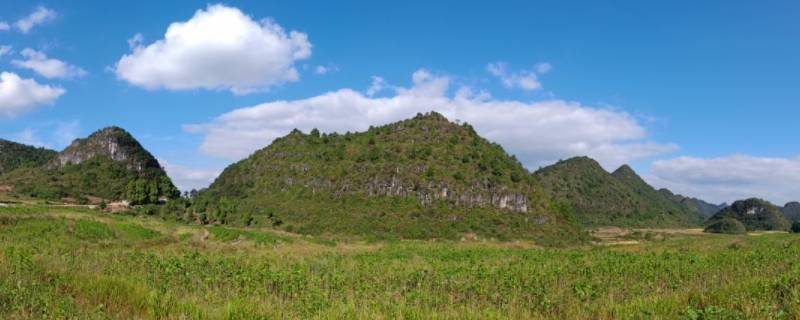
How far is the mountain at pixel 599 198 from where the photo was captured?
14238cm

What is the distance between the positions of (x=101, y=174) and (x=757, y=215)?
17854cm

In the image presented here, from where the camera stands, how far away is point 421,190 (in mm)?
82500

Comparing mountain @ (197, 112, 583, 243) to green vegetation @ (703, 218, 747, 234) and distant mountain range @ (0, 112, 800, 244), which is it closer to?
distant mountain range @ (0, 112, 800, 244)

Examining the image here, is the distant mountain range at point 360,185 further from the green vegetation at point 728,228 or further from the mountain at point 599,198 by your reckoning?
the mountain at point 599,198

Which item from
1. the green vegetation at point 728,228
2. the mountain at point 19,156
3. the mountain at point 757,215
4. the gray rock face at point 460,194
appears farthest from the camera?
the mountain at point 19,156

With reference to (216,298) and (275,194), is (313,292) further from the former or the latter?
(275,194)

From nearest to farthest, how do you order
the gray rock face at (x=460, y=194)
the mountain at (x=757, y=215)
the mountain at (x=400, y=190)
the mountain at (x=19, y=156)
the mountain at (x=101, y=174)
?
the mountain at (x=400, y=190) < the gray rock face at (x=460, y=194) < the mountain at (x=101, y=174) < the mountain at (x=757, y=215) < the mountain at (x=19, y=156)

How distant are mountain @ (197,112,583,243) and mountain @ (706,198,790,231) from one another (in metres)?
80.3

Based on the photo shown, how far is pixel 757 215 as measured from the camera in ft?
444

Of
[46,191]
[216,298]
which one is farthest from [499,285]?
[46,191]

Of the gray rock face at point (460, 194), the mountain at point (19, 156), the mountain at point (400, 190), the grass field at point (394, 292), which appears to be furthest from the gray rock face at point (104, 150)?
the grass field at point (394, 292)

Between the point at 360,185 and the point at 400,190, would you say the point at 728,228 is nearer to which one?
the point at 400,190

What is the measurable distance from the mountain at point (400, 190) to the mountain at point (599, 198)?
60373mm

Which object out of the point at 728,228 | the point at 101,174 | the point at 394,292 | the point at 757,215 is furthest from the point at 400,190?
the point at 757,215
